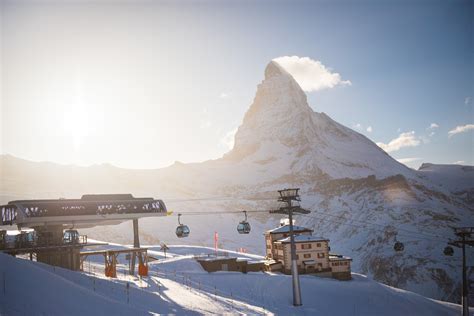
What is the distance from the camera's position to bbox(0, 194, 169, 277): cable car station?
1436 inches

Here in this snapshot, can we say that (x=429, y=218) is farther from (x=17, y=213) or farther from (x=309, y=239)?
(x=17, y=213)

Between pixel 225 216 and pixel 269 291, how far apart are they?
391 ft

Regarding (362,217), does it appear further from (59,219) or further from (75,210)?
(59,219)

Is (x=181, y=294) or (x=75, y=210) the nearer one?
(x=181, y=294)

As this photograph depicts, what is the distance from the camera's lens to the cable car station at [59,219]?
36469 millimetres

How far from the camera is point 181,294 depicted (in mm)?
36531

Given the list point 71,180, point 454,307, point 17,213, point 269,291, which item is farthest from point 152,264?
point 71,180

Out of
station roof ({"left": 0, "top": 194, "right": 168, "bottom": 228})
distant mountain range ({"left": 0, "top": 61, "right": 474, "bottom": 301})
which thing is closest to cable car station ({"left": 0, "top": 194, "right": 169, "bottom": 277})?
station roof ({"left": 0, "top": 194, "right": 168, "bottom": 228})

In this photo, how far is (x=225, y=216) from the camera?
16488 cm

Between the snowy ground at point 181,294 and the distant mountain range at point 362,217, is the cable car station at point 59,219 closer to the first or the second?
the snowy ground at point 181,294

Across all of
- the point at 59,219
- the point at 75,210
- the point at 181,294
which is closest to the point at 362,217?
the point at 181,294

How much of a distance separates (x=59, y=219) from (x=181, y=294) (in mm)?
14660

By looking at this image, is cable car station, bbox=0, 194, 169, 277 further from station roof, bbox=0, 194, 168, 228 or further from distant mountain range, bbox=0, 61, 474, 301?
distant mountain range, bbox=0, 61, 474, 301

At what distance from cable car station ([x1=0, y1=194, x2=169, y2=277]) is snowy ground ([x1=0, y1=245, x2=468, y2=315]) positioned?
317 centimetres
